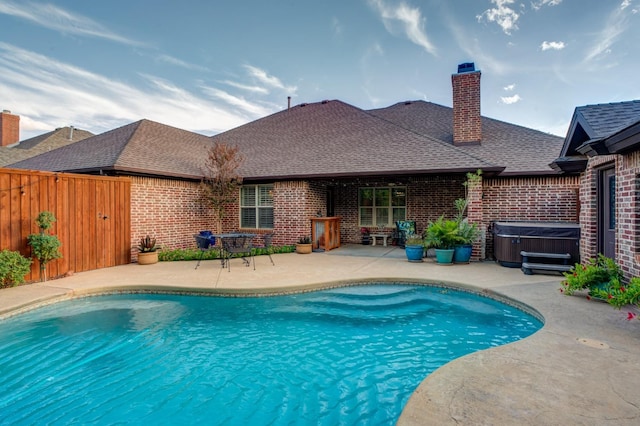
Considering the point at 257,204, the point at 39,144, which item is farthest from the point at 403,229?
the point at 39,144

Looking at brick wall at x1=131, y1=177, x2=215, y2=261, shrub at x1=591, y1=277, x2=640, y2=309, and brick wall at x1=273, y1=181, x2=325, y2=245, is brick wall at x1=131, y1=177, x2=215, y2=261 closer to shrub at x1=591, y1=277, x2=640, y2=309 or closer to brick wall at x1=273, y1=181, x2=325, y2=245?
brick wall at x1=273, y1=181, x2=325, y2=245

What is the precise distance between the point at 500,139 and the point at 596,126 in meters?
7.05

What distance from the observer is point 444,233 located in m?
8.47

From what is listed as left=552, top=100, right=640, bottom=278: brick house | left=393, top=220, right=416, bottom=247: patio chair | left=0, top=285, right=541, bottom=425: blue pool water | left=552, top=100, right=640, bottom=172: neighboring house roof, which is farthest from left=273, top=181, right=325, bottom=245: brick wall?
left=552, top=100, right=640, bottom=172: neighboring house roof

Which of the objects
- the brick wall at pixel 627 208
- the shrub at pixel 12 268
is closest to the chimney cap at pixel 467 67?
the brick wall at pixel 627 208

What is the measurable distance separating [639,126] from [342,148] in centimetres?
904

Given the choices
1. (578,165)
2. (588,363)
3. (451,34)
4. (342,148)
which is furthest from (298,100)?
(588,363)

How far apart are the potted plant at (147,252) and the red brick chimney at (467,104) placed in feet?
34.2

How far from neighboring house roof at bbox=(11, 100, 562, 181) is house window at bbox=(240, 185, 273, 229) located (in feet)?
2.26

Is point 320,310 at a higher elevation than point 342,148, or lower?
lower

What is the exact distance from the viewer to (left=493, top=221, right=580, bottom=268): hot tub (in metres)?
7.07

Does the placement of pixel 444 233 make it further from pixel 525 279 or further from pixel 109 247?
pixel 109 247

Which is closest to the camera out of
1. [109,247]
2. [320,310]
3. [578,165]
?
[320,310]

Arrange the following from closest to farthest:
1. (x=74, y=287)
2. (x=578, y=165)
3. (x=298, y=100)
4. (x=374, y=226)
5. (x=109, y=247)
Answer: (x=74, y=287) < (x=578, y=165) < (x=109, y=247) < (x=374, y=226) < (x=298, y=100)
